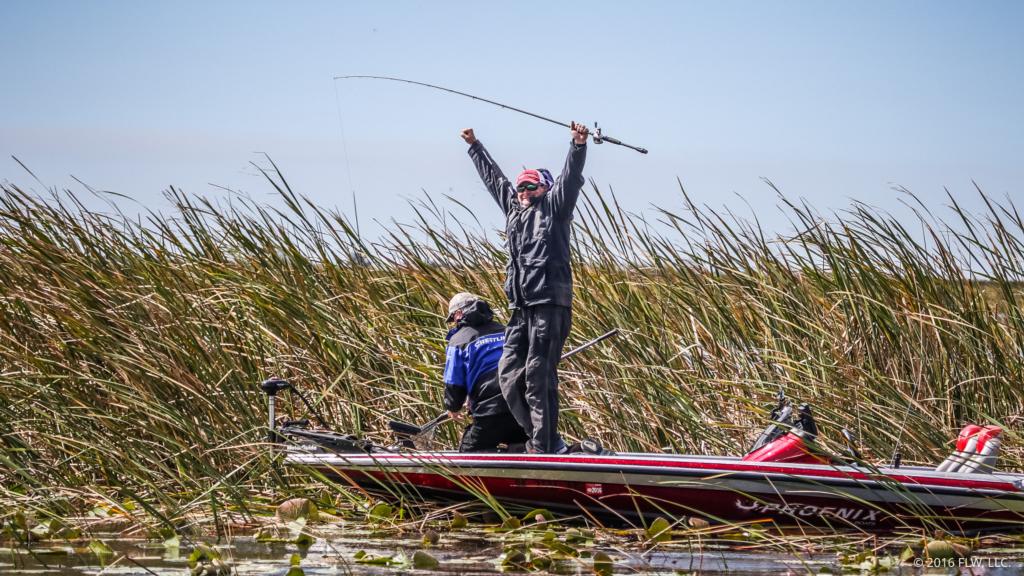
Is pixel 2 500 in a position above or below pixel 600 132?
below

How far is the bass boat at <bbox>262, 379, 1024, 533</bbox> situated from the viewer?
21.0ft

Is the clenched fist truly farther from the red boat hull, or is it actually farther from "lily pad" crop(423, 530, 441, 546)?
"lily pad" crop(423, 530, 441, 546)

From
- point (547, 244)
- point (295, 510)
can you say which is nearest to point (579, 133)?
point (547, 244)

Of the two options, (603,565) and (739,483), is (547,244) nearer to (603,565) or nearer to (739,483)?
(739,483)

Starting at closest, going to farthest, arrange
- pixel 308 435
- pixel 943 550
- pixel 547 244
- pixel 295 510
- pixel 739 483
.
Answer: pixel 943 550, pixel 739 483, pixel 295 510, pixel 547 244, pixel 308 435

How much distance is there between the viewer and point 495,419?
7.40 metres

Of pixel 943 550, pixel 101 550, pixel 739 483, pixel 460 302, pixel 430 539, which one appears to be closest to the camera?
pixel 101 550

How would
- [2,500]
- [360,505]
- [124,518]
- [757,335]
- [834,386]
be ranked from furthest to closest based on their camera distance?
[757,335], [834,386], [360,505], [124,518], [2,500]

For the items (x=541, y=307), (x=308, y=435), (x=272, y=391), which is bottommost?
(x=308, y=435)

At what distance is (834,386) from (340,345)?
3.30 metres

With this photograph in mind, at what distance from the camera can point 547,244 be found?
23.3ft

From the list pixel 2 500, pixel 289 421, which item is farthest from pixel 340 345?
pixel 2 500

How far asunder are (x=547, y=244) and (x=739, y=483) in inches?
69.3

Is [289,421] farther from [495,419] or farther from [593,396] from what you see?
[593,396]
